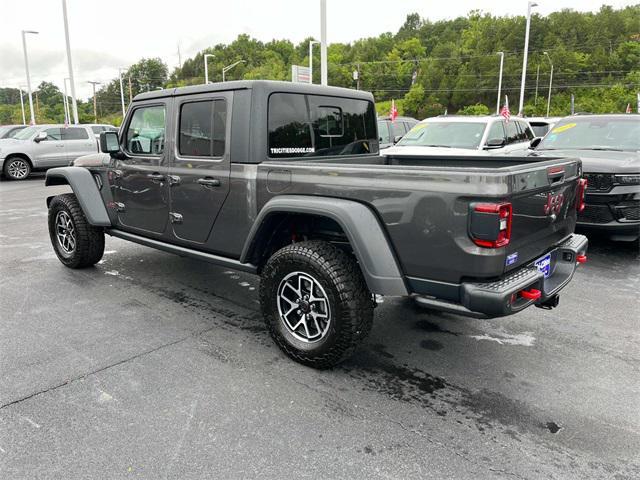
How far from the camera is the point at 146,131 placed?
4605 millimetres

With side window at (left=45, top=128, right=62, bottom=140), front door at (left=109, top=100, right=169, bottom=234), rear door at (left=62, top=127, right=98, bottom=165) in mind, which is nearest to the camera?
front door at (left=109, top=100, right=169, bottom=234)

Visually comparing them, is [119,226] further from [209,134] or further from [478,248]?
[478,248]

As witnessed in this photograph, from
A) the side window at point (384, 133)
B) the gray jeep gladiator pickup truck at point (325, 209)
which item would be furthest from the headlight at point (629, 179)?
the side window at point (384, 133)

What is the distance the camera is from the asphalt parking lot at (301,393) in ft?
7.96

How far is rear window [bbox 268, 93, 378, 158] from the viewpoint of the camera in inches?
148

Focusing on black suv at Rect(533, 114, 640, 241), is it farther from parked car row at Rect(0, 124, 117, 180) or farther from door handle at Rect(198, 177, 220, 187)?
parked car row at Rect(0, 124, 117, 180)

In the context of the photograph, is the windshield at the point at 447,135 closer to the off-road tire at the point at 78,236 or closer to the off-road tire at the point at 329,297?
the off-road tire at the point at 78,236

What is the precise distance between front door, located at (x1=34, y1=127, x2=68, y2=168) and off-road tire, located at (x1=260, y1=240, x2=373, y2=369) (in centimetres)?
1514

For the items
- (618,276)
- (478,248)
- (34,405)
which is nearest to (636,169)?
(618,276)

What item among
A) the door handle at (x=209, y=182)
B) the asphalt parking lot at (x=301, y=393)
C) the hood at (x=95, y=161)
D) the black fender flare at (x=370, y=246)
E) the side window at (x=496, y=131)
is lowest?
the asphalt parking lot at (x=301, y=393)

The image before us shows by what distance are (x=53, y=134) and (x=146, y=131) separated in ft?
44.5

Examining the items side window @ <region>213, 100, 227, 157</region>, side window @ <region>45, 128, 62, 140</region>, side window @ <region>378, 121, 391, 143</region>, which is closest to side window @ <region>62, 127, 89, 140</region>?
side window @ <region>45, 128, 62, 140</region>

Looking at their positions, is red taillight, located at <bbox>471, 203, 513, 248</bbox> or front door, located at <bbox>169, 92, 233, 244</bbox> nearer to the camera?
red taillight, located at <bbox>471, 203, 513, 248</bbox>

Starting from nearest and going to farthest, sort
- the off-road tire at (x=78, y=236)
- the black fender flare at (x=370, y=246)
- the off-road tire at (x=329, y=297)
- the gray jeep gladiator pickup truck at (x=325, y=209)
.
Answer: the gray jeep gladiator pickup truck at (x=325, y=209), the black fender flare at (x=370, y=246), the off-road tire at (x=329, y=297), the off-road tire at (x=78, y=236)
